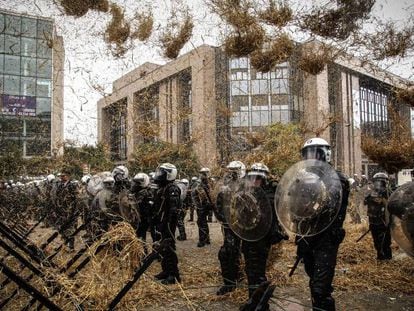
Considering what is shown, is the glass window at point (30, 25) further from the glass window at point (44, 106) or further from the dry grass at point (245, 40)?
the glass window at point (44, 106)

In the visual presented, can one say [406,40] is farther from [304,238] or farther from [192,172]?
[192,172]

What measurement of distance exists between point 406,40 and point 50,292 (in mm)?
6078

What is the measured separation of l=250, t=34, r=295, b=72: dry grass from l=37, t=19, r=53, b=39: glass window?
3.00 metres

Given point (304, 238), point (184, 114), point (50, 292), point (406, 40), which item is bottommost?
point (50, 292)

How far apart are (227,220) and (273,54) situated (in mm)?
2983

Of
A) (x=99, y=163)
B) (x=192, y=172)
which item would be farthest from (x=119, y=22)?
(x=192, y=172)

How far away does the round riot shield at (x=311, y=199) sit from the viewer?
3.62 metres

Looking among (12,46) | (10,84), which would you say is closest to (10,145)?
(10,84)

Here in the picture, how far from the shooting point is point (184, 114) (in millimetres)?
9539

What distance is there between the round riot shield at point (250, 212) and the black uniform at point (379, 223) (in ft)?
12.0

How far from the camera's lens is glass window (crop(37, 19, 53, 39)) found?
6.01m

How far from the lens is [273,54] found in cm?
668

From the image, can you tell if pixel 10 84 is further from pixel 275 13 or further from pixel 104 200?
pixel 275 13

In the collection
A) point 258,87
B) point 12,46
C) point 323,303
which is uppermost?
point 258,87
